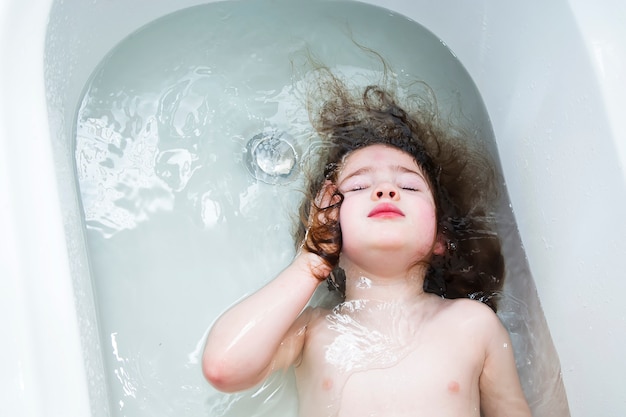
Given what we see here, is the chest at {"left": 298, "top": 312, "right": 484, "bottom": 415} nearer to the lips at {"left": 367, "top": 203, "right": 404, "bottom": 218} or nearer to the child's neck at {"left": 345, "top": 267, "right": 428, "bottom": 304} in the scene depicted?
the child's neck at {"left": 345, "top": 267, "right": 428, "bottom": 304}

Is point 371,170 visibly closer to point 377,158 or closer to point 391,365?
point 377,158

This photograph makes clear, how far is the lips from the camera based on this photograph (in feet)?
3.50

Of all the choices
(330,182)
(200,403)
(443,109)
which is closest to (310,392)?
(200,403)

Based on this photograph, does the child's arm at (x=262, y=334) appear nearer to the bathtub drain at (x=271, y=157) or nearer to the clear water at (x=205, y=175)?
the clear water at (x=205, y=175)

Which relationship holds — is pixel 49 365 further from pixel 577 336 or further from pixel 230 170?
pixel 577 336

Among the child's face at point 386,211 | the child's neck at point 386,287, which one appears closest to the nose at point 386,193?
the child's face at point 386,211

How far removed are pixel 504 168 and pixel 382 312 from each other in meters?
0.39

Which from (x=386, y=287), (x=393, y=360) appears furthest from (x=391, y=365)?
(x=386, y=287)

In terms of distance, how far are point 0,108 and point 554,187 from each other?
84 cm

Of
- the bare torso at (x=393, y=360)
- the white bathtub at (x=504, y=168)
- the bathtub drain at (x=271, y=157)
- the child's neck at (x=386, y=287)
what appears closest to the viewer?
the white bathtub at (x=504, y=168)

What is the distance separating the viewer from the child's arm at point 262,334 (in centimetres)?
103

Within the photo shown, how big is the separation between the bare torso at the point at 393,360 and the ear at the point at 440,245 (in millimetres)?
96

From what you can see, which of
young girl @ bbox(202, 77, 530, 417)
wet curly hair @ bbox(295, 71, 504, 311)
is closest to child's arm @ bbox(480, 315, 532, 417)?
young girl @ bbox(202, 77, 530, 417)

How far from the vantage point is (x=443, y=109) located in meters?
1.35
